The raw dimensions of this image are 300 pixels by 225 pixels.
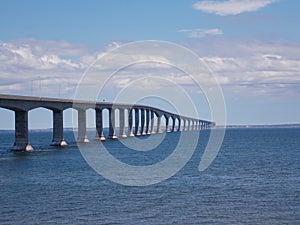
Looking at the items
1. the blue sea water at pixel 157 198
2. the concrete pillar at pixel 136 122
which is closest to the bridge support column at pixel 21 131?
the blue sea water at pixel 157 198

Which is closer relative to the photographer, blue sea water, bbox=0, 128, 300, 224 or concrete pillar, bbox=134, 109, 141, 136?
blue sea water, bbox=0, 128, 300, 224

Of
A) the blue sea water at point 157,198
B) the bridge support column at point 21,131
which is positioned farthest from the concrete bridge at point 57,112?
the blue sea water at point 157,198

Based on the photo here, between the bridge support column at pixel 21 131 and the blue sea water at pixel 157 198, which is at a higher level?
the bridge support column at pixel 21 131

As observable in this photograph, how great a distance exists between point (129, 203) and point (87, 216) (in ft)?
15.7

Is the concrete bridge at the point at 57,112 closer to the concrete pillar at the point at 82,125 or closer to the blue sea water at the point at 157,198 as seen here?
the concrete pillar at the point at 82,125

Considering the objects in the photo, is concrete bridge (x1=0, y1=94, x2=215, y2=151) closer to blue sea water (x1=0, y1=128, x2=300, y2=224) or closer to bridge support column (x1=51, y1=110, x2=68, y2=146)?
bridge support column (x1=51, y1=110, x2=68, y2=146)

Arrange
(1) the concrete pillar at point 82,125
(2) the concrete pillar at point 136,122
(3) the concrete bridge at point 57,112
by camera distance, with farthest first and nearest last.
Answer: (2) the concrete pillar at point 136,122 < (1) the concrete pillar at point 82,125 < (3) the concrete bridge at point 57,112

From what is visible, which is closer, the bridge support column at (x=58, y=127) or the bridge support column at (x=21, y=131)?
the bridge support column at (x=21, y=131)

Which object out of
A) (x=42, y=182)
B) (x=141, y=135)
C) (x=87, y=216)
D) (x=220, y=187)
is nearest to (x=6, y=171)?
(x=42, y=182)

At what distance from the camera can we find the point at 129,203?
34938 mm

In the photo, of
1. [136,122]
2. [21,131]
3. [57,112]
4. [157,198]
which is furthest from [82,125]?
[157,198]

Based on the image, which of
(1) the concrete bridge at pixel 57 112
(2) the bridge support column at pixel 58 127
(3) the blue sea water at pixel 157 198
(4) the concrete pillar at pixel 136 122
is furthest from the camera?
(4) the concrete pillar at pixel 136 122

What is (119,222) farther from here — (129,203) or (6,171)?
(6,171)

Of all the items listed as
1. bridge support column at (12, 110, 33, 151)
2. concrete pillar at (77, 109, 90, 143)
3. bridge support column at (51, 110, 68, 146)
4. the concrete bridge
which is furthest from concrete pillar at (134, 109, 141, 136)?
bridge support column at (12, 110, 33, 151)
